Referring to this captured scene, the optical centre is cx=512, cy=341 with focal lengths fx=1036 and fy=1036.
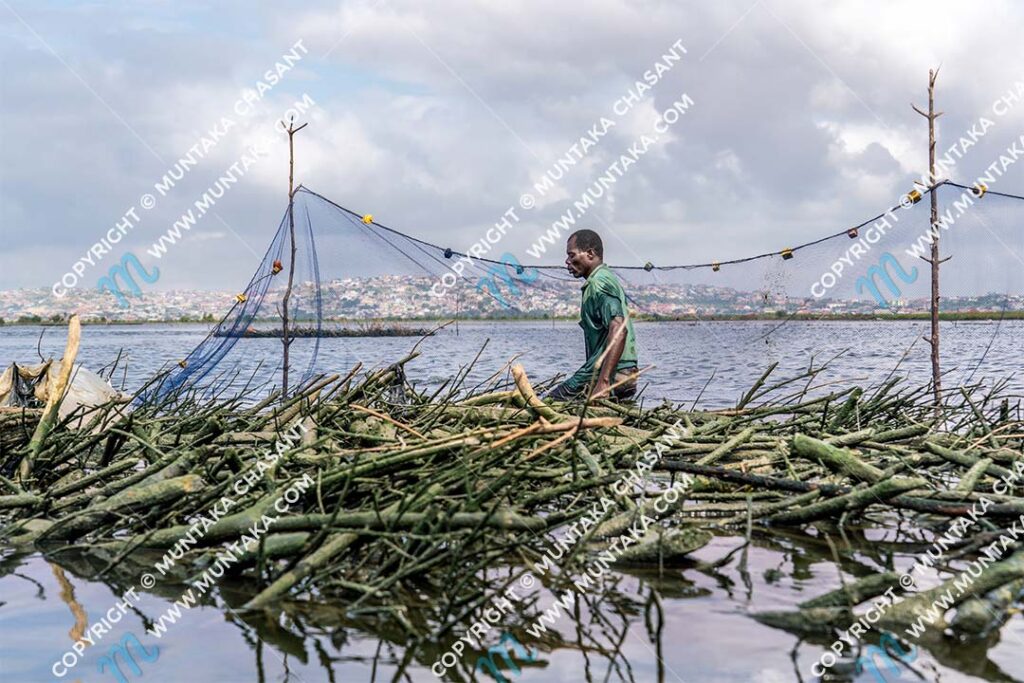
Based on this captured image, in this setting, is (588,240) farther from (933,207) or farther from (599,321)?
(933,207)

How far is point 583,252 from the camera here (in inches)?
312

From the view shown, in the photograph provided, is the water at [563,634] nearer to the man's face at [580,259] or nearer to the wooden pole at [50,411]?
the wooden pole at [50,411]

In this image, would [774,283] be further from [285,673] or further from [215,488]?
[285,673]

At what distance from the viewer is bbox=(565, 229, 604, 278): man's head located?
7.92 m

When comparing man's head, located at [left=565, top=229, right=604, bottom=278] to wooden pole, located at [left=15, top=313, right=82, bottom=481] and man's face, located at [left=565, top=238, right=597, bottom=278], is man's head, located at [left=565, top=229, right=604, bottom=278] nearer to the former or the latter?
man's face, located at [left=565, top=238, right=597, bottom=278]

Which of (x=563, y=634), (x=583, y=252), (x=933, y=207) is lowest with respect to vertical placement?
(x=563, y=634)

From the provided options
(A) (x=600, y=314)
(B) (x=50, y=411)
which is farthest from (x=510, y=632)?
(A) (x=600, y=314)

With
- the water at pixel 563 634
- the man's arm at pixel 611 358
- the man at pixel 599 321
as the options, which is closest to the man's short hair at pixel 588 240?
the man at pixel 599 321

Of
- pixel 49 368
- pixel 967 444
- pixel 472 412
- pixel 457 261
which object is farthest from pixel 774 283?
pixel 49 368

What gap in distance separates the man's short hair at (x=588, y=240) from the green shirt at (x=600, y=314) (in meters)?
0.17

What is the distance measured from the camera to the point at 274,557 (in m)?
4.11

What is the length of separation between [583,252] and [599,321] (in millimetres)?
588

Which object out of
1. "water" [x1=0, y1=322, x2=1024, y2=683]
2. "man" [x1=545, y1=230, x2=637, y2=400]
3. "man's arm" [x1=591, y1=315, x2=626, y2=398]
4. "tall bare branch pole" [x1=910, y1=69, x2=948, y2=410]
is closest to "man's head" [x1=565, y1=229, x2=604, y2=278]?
"man" [x1=545, y1=230, x2=637, y2=400]

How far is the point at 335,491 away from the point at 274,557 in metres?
0.57
